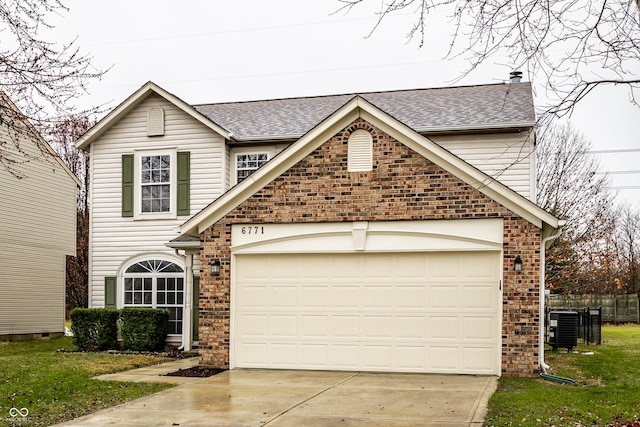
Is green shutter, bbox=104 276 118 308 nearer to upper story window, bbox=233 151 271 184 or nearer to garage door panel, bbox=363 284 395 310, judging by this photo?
upper story window, bbox=233 151 271 184

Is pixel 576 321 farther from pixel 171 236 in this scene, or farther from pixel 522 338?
pixel 171 236

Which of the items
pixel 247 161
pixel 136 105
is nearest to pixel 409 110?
pixel 247 161

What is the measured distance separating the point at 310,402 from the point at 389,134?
5.52 m

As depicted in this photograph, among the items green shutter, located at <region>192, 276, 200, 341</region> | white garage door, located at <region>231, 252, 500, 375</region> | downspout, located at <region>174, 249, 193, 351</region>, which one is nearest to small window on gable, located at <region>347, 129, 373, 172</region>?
white garage door, located at <region>231, 252, 500, 375</region>

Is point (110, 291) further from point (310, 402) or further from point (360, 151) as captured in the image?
point (310, 402)

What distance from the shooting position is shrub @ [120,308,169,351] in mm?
18594

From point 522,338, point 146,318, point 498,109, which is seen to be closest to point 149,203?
point 146,318

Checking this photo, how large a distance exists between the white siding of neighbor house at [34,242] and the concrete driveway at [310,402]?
37.6 ft

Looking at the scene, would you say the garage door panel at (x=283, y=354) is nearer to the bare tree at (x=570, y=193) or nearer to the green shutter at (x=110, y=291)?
the green shutter at (x=110, y=291)

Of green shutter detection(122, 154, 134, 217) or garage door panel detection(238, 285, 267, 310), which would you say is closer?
garage door panel detection(238, 285, 267, 310)

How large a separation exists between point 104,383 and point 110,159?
9.06m

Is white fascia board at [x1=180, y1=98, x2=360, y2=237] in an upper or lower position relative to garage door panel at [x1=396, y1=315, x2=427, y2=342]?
upper

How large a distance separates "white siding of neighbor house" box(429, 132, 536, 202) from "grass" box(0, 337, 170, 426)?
8.64 meters

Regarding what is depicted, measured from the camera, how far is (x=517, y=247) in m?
13.4
